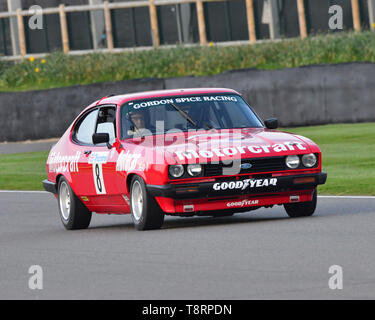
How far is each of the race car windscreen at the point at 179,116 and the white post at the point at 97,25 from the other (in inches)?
1348

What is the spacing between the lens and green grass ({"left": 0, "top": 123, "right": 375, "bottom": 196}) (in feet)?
56.3

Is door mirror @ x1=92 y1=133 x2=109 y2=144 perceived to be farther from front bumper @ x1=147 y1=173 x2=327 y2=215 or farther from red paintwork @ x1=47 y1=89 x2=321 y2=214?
front bumper @ x1=147 y1=173 x2=327 y2=215

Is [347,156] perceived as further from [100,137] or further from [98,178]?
[100,137]

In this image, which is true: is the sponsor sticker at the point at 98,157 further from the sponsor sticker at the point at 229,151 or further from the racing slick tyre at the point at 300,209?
the racing slick tyre at the point at 300,209

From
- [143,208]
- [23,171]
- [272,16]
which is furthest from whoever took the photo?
[272,16]

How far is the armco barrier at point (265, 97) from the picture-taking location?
2864 centimetres

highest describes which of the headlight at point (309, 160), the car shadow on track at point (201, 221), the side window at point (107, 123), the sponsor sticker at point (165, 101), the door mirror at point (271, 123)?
the sponsor sticker at point (165, 101)

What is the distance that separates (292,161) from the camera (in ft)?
39.9

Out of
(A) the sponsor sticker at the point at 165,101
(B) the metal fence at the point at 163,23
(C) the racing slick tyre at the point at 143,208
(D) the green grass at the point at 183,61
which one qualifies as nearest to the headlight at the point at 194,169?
(C) the racing slick tyre at the point at 143,208

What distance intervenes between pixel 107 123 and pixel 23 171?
11.6 metres

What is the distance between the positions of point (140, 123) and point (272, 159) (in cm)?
178

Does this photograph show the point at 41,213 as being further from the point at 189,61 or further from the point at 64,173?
the point at 189,61

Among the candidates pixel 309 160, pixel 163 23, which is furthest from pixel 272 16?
pixel 309 160
